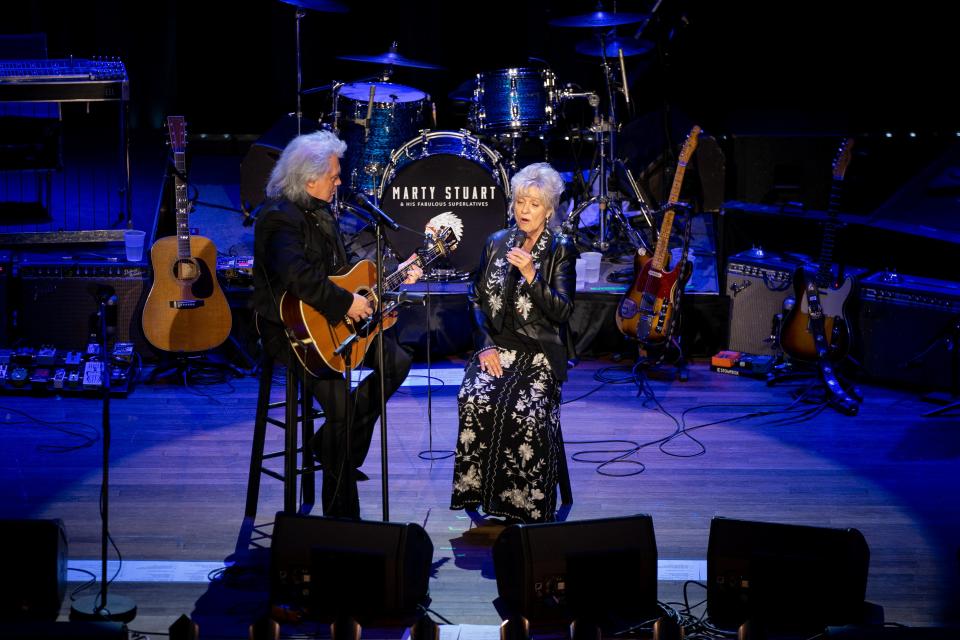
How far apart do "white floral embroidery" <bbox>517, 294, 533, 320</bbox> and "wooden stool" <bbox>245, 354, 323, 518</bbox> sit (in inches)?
41.5

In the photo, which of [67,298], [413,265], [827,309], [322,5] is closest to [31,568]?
[413,265]

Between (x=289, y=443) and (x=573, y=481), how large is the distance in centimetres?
171

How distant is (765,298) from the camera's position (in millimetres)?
8531

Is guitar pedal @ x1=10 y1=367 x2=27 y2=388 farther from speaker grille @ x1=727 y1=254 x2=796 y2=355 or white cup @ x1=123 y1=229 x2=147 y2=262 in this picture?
speaker grille @ x1=727 y1=254 x2=796 y2=355

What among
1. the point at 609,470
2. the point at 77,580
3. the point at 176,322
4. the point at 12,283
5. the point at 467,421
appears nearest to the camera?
the point at 77,580

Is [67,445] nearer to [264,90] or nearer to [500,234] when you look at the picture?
[500,234]

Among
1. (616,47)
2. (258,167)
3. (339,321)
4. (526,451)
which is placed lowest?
(526,451)

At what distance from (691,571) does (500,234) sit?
5.97 ft

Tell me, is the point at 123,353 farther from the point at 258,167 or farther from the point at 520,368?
the point at 520,368

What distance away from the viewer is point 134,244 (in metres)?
8.43

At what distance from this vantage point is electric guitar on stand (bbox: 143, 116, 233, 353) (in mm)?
7590

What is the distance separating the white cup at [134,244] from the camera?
27.6 ft

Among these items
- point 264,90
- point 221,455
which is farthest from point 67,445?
point 264,90

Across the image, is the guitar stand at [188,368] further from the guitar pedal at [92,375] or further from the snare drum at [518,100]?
the snare drum at [518,100]
